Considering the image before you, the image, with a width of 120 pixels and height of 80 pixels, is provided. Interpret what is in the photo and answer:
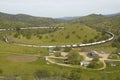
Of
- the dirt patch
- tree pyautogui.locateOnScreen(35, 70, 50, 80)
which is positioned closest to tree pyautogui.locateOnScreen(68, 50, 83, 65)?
the dirt patch

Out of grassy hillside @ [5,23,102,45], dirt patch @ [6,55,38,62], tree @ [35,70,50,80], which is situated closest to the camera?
tree @ [35,70,50,80]

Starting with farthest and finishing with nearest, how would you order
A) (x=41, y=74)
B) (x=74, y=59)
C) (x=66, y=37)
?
(x=66, y=37) < (x=74, y=59) < (x=41, y=74)

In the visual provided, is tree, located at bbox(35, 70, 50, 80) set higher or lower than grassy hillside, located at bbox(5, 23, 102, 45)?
lower

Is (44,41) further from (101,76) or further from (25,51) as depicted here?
(101,76)

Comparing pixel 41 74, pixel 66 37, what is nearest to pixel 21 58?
pixel 41 74

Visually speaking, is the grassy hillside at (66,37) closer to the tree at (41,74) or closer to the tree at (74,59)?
the tree at (74,59)

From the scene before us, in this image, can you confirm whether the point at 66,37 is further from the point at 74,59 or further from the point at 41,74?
the point at 41,74

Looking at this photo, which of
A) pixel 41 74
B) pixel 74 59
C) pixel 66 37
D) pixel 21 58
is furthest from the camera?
pixel 66 37

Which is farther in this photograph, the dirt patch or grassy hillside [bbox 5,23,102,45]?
grassy hillside [bbox 5,23,102,45]

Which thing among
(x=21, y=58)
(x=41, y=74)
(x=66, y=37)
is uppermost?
(x=66, y=37)

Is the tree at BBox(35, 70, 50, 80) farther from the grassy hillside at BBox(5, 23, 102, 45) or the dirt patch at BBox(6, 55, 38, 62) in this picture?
the grassy hillside at BBox(5, 23, 102, 45)

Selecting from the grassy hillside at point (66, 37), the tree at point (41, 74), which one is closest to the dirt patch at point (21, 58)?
the tree at point (41, 74)
